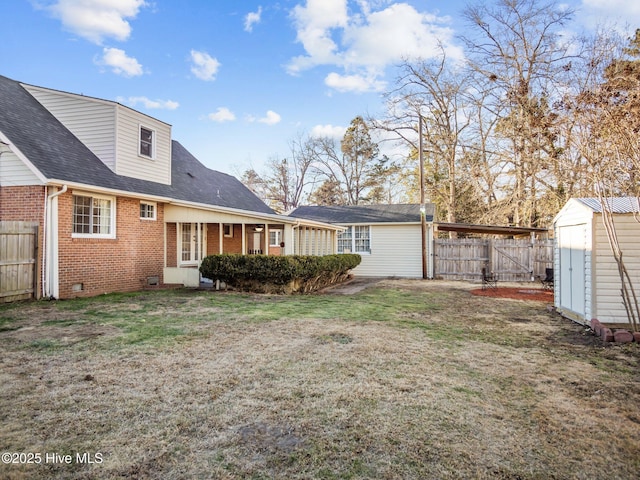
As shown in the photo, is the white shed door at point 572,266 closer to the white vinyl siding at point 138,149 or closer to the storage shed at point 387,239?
the storage shed at point 387,239

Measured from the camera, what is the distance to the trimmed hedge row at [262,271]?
10.8m

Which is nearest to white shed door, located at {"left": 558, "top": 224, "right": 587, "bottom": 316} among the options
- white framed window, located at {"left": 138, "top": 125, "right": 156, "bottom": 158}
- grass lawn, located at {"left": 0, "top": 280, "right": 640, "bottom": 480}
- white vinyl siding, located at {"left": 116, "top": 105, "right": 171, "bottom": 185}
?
grass lawn, located at {"left": 0, "top": 280, "right": 640, "bottom": 480}

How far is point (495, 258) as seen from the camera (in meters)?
16.3

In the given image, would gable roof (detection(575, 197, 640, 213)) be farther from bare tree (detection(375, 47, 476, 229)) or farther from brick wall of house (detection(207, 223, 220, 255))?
bare tree (detection(375, 47, 476, 229))

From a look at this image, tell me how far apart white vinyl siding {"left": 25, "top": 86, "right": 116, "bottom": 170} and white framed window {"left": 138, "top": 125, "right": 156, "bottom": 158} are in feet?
3.73

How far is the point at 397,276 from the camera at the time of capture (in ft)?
59.6

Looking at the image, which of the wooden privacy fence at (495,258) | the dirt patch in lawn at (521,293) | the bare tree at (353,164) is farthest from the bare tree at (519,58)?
the bare tree at (353,164)

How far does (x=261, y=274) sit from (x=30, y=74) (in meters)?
13.0

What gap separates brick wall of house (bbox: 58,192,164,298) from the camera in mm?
9141

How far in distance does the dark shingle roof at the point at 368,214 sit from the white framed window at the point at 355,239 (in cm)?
47

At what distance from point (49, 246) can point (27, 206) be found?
45.0 inches

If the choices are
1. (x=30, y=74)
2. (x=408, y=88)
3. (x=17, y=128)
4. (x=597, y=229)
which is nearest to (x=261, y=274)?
(x=17, y=128)

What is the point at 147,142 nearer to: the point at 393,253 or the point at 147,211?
the point at 147,211

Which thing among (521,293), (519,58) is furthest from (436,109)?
(521,293)
